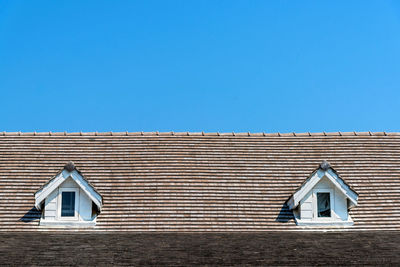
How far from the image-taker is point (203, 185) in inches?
718

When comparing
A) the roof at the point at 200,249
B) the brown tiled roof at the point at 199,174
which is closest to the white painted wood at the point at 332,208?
the brown tiled roof at the point at 199,174

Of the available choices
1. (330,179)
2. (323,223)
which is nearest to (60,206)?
(323,223)

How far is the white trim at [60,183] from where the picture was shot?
16062mm

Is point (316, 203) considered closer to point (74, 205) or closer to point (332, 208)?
point (332, 208)

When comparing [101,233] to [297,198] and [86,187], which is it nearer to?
[86,187]

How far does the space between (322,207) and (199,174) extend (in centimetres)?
421

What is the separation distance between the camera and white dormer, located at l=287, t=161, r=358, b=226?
16.5 metres

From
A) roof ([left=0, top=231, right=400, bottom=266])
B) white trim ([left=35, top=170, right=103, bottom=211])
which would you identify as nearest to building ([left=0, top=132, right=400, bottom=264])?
A: white trim ([left=35, top=170, right=103, bottom=211])

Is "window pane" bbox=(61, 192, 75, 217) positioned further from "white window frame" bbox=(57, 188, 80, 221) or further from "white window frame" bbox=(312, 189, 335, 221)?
"white window frame" bbox=(312, 189, 335, 221)

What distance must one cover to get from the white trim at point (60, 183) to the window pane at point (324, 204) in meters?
6.52

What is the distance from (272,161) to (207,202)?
3.22 meters

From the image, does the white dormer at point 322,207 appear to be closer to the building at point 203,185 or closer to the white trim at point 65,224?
the building at point 203,185

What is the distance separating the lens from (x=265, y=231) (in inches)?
642

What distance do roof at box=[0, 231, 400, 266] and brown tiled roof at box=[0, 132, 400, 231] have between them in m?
1.42
